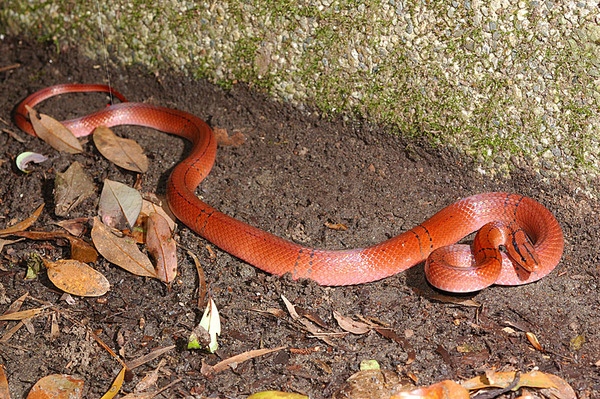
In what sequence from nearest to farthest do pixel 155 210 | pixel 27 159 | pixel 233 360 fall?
pixel 233 360 → pixel 155 210 → pixel 27 159

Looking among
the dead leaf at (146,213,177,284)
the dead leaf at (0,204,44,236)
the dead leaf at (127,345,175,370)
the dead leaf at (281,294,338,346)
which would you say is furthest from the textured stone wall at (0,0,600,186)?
Answer: the dead leaf at (127,345,175,370)

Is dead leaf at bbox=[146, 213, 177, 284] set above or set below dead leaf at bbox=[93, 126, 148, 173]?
below

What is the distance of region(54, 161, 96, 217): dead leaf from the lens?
4.88m

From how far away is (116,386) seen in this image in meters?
3.55

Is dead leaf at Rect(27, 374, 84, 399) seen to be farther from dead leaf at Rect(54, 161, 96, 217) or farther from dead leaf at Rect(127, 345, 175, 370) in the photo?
dead leaf at Rect(54, 161, 96, 217)

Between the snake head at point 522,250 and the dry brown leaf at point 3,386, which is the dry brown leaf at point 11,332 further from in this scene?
the snake head at point 522,250

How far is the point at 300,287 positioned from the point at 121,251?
1.46m

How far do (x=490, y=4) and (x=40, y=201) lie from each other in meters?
4.17

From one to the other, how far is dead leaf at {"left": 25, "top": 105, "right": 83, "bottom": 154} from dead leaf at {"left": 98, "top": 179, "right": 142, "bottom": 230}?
0.96 metres

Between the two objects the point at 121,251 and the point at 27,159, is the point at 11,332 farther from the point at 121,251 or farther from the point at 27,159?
the point at 27,159

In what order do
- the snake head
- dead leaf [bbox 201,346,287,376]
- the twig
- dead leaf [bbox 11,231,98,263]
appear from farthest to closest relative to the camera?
the twig, dead leaf [bbox 11,231,98,263], the snake head, dead leaf [bbox 201,346,287,376]

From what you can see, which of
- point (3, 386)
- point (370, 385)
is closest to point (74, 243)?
point (3, 386)

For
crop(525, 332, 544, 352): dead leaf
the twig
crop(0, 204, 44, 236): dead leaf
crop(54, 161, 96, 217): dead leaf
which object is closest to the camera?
crop(525, 332, 544, 352): dead leaf

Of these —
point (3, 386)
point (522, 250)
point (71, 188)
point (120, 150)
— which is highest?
point (522, 250)
